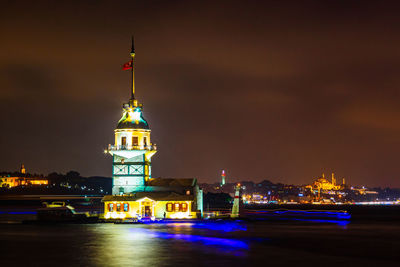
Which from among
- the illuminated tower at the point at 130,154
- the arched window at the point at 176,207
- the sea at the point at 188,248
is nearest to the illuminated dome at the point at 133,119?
the illuminated tower at the point at 130,154

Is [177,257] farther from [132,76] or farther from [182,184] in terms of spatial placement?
[132,76]

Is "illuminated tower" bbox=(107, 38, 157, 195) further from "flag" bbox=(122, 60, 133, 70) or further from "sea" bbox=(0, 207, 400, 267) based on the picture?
"sea" bbox=(0, 207, 400, 267)

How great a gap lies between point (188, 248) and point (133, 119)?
38521 millimetres

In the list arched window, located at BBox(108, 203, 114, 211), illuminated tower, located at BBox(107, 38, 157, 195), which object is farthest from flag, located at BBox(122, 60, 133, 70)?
arched window, located at BBox(108, 203, 114, 211)

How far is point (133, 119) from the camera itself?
265 ft

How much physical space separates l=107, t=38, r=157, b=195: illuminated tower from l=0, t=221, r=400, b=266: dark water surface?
55.9 ft

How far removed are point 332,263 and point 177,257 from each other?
9761mm

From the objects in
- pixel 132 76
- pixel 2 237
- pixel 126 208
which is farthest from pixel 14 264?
pixel 132 76

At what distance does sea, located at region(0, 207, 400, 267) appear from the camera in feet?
124

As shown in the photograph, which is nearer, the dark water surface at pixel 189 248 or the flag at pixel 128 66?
the dark water surface at pixel 189 248

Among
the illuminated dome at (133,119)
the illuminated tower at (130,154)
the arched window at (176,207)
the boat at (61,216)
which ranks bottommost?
the boat at (61,216)

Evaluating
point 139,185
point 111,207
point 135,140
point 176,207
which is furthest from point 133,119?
point 176,207

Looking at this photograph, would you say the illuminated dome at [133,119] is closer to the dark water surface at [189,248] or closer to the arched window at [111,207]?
the arched window at [111,207]

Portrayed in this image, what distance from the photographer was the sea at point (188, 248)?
3781 centimetres
